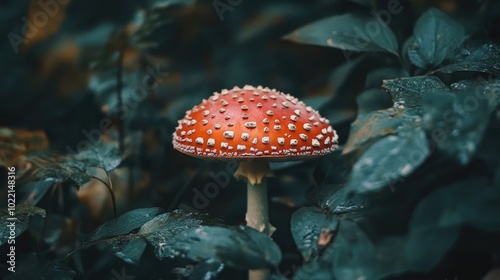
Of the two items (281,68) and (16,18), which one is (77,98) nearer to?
(16,18)

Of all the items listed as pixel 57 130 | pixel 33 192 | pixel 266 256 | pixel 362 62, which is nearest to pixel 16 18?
pixel 57 130

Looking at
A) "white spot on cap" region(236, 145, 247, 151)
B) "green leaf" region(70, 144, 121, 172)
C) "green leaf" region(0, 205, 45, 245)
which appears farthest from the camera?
"green leaf" region(70, 144, 121, 172)

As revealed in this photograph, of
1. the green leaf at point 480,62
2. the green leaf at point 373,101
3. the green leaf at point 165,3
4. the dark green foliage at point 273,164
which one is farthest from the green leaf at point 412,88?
the green leaf at point 165,3

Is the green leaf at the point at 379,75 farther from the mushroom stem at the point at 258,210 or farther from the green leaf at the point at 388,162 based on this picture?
the green leaf at the point at 388,162

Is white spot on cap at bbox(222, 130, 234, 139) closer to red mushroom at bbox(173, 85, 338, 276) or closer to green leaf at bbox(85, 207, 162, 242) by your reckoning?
red mushroom at bbox(173, 85, 338, 276)

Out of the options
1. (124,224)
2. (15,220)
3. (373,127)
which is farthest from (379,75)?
(15,220)

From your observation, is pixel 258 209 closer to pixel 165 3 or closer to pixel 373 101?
pixel 373 101

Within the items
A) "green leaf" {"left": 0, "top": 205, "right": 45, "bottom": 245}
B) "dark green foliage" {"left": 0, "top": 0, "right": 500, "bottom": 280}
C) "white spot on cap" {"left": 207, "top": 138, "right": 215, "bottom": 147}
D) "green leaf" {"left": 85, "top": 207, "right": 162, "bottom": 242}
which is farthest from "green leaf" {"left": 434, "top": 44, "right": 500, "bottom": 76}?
"green leaf" {"left": 0, "top": 205, "right": 45, "bottom": 245}
